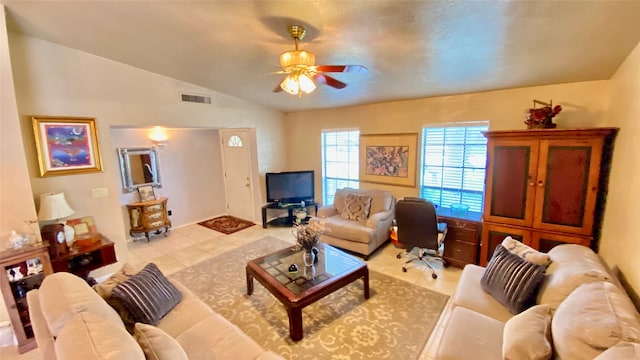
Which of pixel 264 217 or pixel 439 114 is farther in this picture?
pixel 264 217

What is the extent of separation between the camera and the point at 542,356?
1355mm

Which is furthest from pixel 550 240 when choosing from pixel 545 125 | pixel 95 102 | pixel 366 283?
pixel 95 102

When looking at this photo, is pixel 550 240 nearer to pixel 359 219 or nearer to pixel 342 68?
pixel 359 219

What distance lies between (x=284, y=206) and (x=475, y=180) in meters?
3.43

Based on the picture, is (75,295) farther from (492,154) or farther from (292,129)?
(292,129)

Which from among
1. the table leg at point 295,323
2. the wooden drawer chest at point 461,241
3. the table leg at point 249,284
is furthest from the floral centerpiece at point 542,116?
the table leg at point 249,284

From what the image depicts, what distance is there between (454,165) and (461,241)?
47.1 inches

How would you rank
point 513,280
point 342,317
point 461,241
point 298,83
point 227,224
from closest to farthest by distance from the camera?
point 513,280
point 298,83
point 342,317
point 461,241
point 227,224

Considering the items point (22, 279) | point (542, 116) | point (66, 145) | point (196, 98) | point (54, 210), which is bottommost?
point (22, 279)

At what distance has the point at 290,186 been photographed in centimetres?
554

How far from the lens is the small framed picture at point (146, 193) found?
4.98 meters

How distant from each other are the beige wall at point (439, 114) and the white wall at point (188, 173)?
5.86ft

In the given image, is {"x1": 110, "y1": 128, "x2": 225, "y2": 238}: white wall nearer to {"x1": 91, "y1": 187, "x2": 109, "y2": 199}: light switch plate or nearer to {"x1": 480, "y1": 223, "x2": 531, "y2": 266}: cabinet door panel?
{"x1": 91, "y1": 187, "x2": 109, "y2": 199}: light switch plate

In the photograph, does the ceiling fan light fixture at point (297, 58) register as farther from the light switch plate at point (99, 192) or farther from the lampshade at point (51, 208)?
the light switch plate at point (99, 192)
